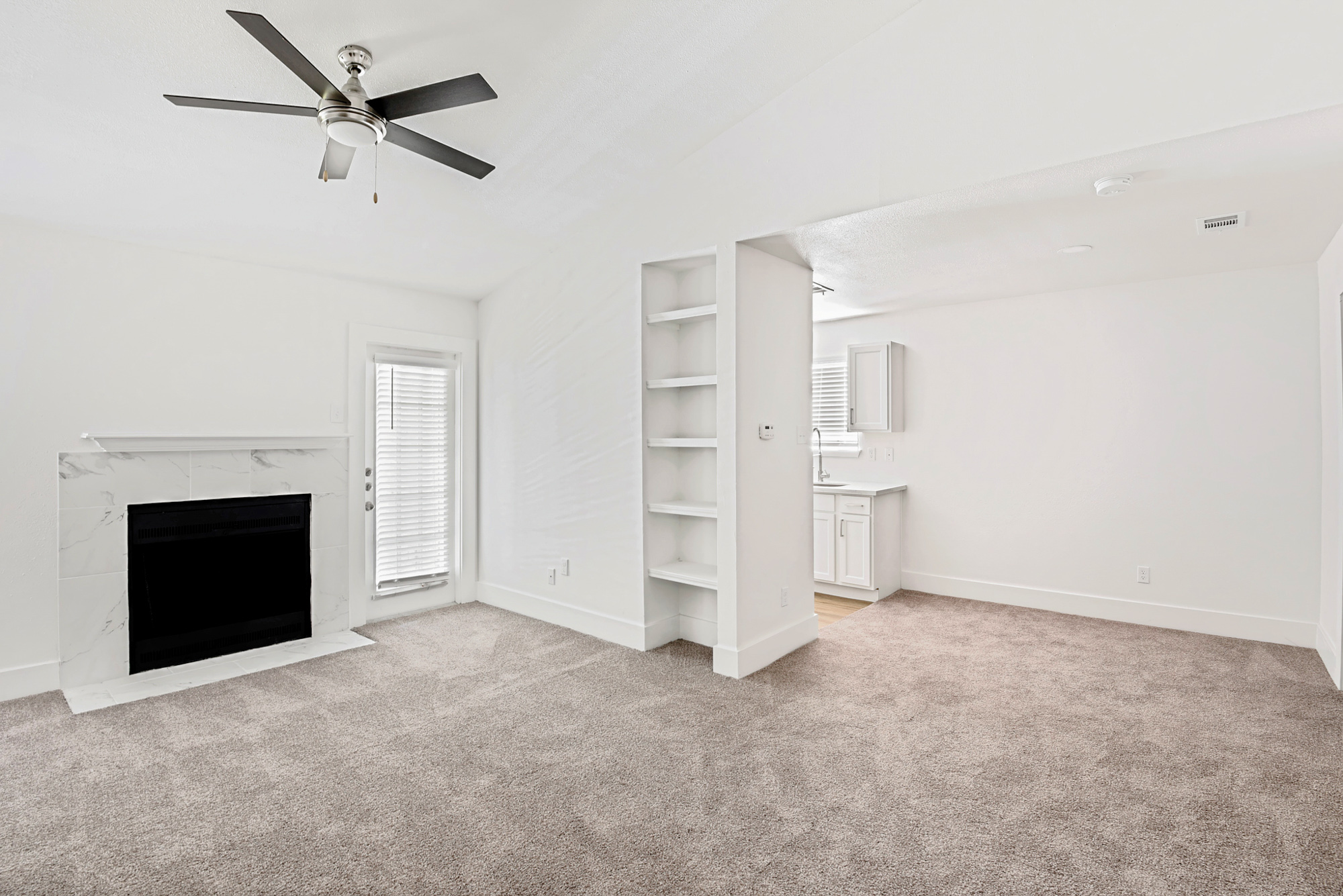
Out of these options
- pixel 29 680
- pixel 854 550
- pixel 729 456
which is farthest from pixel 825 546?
pixel 29 680

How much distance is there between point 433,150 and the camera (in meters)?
2.77

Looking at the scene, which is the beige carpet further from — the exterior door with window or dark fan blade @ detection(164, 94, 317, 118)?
dark fan blade @ detection(164, 94, 317, 118)

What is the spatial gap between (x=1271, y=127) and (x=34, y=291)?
18.1 feet

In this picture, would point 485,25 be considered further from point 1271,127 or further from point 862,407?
point 862,407

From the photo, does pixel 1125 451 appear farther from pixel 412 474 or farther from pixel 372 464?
pixel 372 464

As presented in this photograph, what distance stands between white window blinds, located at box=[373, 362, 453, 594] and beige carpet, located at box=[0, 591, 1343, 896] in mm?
1102

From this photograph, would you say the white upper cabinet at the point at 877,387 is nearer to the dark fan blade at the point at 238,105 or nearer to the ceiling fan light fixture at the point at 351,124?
the ceiling fan light fixture at the point at 351,124

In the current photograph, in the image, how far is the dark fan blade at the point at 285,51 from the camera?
193cm

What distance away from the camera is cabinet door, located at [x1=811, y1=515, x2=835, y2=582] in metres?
5.52

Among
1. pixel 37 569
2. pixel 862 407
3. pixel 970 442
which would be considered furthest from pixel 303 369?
pixel 970 442

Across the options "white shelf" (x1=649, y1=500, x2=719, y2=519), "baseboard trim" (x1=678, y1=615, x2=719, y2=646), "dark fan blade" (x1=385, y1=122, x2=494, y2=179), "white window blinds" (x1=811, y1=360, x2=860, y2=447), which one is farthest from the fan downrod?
"white window blinds" (x1=811, y1=360, x2=860, y2=447)

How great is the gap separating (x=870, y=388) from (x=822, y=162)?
282cm

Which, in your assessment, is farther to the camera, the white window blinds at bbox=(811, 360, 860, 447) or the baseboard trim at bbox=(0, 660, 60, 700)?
the white window blinds at bbox=(811, 360, 860, 447)

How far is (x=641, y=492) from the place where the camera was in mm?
4211
